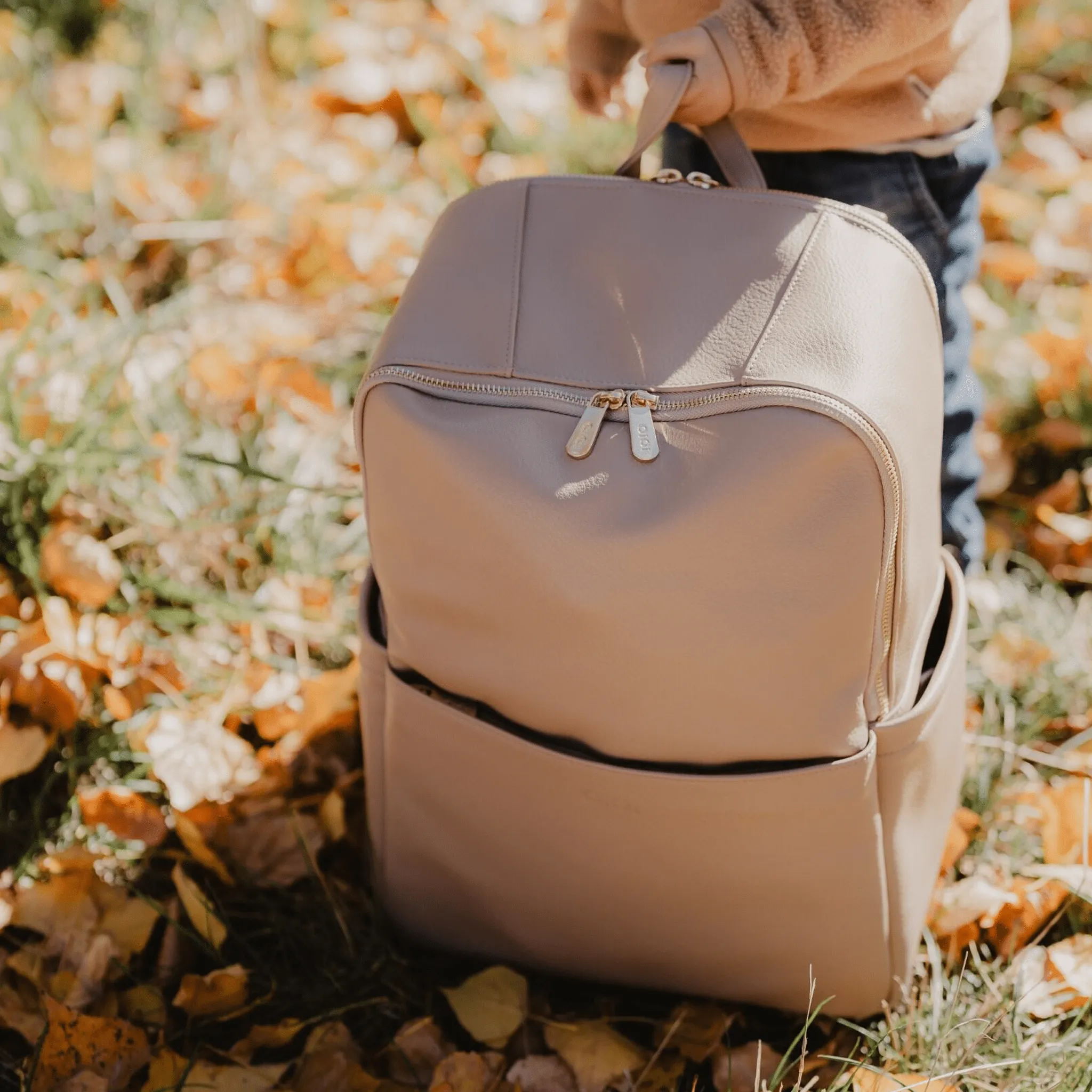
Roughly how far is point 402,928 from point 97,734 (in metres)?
0.50

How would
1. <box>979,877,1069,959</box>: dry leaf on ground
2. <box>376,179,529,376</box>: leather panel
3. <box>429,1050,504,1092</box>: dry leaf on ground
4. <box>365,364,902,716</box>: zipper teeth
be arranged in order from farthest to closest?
<box>979,877,1069,959</box>: dry leaf on ground < <box>429,1050,504,1092</box>: dry leaf on ground < <box>376,179,529,376</box>: leather panel < <box>365,364,902,716</box>: zipper teeth

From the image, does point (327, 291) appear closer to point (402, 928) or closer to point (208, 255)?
point (208, 255)

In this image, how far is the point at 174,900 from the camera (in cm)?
138

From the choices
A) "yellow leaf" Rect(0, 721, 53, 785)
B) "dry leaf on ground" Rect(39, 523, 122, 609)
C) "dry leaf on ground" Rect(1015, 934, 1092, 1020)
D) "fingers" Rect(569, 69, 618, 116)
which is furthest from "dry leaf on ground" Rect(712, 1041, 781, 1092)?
"fingers" Rect(569, 69, 618, 116)

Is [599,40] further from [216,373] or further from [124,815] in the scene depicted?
[124,815]

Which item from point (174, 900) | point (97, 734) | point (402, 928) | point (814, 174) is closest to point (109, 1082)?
point (174, 900)

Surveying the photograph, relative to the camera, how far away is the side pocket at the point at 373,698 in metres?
1.24

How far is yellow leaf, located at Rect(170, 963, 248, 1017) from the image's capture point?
1260mm

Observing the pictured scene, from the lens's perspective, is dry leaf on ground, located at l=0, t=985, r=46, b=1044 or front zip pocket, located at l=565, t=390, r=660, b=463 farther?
dry leaf on ground, located at l=0, t=985, r=46, b=1044

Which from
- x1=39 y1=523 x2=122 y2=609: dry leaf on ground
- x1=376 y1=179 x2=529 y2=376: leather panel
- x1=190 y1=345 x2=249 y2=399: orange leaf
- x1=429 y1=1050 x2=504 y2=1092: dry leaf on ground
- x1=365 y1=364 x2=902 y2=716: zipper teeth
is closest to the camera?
x1=365 y1=364 x2=902 y2=716: zipper teeth

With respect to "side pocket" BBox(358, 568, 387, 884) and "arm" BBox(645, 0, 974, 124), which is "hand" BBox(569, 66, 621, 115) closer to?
"arm" BBox(645, 0, 974, 124)

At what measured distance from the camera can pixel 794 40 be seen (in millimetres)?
1055

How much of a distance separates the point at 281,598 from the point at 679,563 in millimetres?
850

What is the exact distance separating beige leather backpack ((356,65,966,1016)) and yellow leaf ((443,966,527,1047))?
0.12 metres
